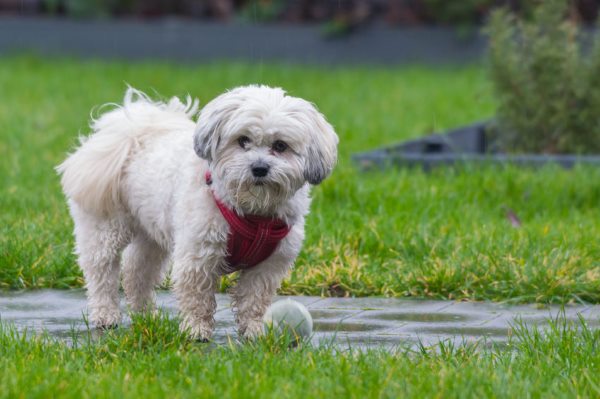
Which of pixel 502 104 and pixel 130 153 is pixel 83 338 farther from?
pixel 502 104

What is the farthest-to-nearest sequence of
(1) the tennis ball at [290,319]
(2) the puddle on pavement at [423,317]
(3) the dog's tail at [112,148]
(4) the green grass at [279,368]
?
1. (2) the puddle on pavement at [423,317]
2. (3) the dog's tail at [112,148]
3. (1) the tennis ball at [290,319]
4. (4) the green grass at [279,368]

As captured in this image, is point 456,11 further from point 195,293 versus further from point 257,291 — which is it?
point 195,293

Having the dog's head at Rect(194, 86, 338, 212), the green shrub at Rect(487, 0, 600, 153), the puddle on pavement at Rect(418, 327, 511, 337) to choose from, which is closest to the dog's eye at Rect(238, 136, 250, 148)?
the dog's head at Rect(194, 86, 338, 212)

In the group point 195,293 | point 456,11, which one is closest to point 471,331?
point 195,293

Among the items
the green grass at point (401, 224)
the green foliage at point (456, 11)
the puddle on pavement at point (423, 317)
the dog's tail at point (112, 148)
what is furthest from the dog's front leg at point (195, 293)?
the green foliage at point (456, 11)

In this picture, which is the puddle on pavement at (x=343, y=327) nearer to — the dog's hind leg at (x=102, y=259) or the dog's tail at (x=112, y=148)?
the dog's hind leg at (x=102, y=259)

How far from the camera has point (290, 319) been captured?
4.70 metres

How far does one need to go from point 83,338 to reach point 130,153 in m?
0.96

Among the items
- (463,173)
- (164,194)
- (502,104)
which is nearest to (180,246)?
(164,194)

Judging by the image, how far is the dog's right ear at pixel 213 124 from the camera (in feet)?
15.0

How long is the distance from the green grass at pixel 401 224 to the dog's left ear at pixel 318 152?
135 cm

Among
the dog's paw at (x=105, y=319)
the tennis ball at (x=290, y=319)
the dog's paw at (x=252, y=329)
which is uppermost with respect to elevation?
the tennis ball at (x=290, y=319)

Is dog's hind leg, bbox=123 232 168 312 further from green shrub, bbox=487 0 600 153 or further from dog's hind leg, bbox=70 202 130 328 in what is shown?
green shrub, bbox=487 0 600 153

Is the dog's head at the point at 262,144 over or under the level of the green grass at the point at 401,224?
over
